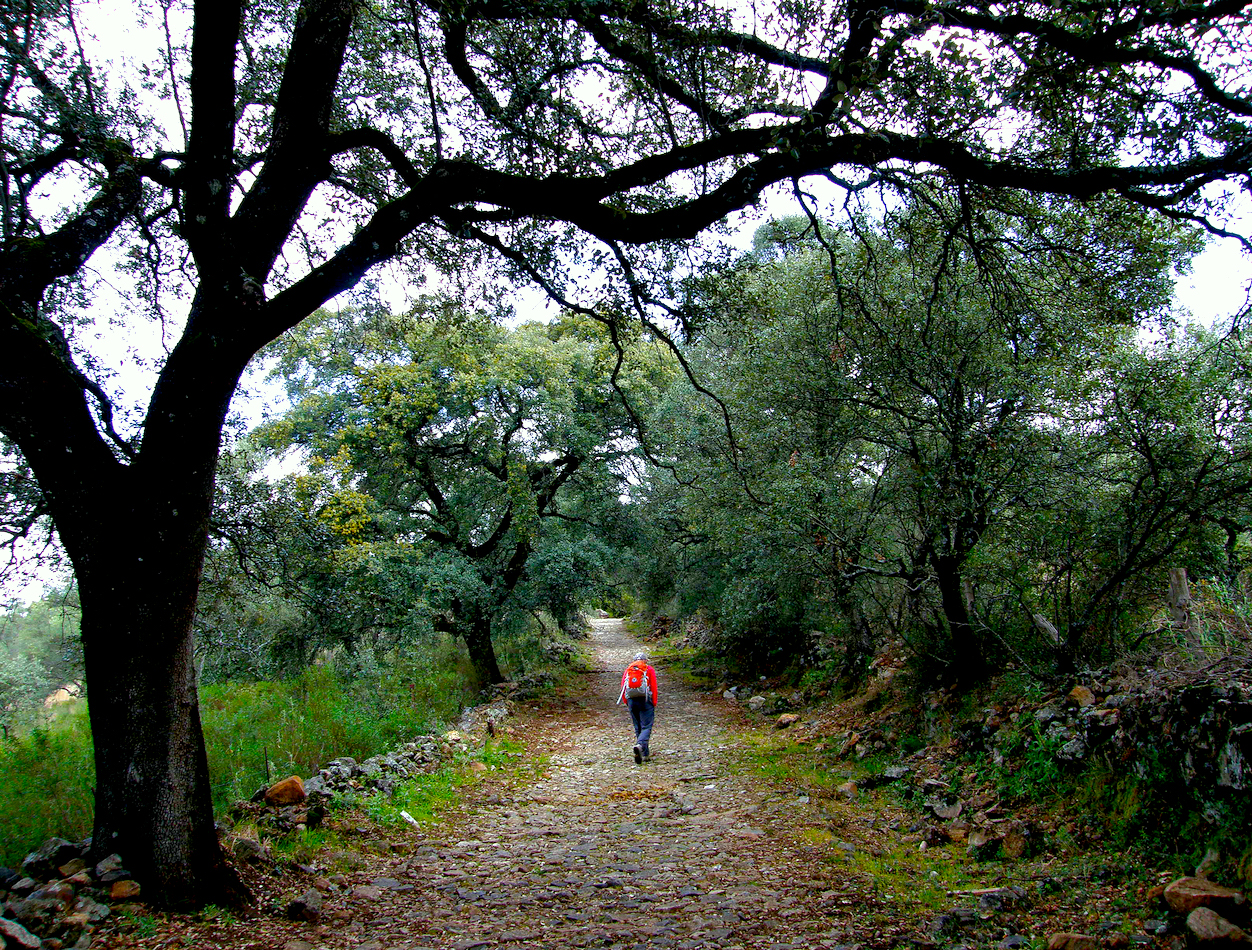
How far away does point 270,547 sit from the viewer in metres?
7.08

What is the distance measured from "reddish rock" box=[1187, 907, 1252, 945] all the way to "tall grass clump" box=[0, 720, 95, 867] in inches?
295

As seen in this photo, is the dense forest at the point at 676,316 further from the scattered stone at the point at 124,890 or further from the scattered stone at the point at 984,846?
the scattered stone at the point at 984,846

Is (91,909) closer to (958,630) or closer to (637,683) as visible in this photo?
(637,683)

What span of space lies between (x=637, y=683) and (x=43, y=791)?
23.0ft

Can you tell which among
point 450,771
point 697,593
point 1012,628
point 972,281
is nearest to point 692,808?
point 450,771

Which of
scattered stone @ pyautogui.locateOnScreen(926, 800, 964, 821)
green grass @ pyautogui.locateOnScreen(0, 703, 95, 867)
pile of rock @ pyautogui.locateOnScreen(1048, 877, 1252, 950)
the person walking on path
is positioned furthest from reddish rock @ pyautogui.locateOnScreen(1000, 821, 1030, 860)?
green grass @ pyautogui.locateOnScreen(0, 703, 95, 867)

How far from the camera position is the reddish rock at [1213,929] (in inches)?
128

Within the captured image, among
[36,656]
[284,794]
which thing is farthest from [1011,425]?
[36,656]

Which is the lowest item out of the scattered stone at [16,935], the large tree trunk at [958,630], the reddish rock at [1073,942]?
the reddish rock at [1073,942]

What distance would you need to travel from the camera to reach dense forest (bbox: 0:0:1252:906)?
4285 millimetres

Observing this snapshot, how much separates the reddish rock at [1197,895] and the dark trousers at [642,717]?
22.7 ft

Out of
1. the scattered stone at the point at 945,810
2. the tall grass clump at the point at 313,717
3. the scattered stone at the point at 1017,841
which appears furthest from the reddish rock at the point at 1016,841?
the tall grass clump at the point at 313,717

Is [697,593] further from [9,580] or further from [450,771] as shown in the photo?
[9,580]

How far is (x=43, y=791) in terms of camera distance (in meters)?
5.91
